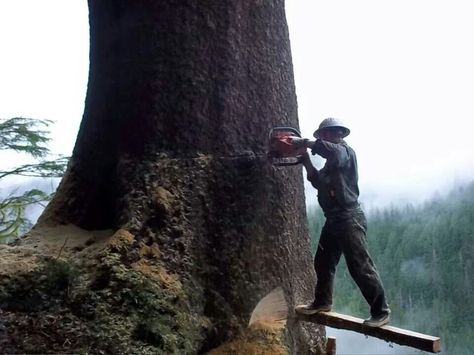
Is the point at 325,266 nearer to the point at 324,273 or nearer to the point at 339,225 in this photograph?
the point at 324,273

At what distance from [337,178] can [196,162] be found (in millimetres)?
913

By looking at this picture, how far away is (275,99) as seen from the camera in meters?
4.36

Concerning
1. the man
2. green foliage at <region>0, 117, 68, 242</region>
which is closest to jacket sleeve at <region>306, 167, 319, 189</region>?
the man

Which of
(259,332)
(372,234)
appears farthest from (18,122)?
(259,332)

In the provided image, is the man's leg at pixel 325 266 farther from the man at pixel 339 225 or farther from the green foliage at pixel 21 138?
the green foliage at pixel 21 138

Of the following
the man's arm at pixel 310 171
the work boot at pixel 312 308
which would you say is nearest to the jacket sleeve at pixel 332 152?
the man's arm at pixel 310 171

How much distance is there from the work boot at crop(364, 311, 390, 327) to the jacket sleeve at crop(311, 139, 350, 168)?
0.96 m

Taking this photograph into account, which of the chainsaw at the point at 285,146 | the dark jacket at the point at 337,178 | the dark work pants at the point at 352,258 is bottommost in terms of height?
the dark work pants at the point at 352,258

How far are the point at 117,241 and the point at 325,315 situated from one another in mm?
1428

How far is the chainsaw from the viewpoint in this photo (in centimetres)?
401

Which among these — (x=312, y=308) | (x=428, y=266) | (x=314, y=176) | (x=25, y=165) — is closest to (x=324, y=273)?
(x=312, y=308)

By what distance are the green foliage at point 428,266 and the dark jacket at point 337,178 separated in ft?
11.4

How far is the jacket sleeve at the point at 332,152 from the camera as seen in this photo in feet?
12.7

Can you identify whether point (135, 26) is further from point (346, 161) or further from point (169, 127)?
point (346, 161)
